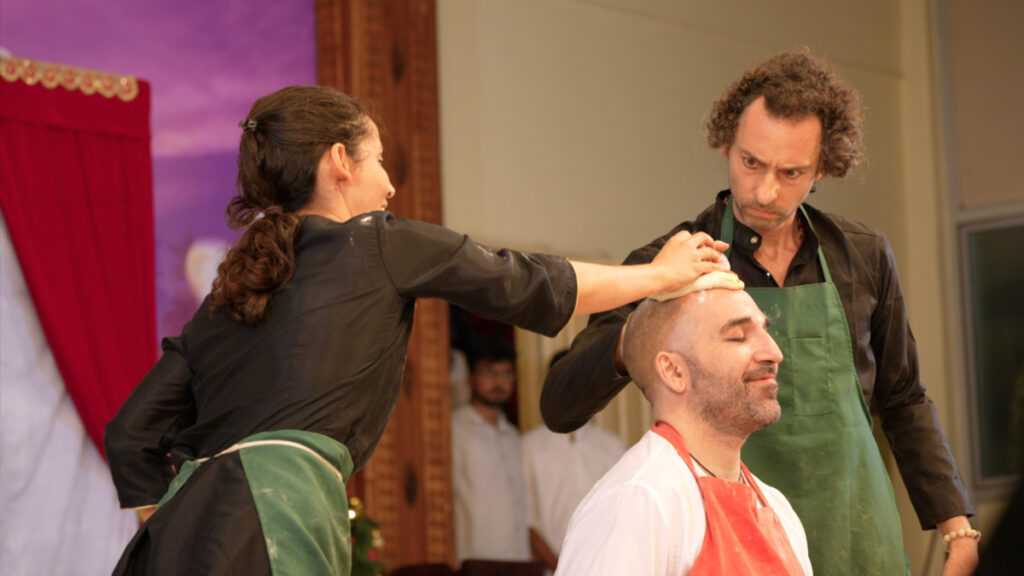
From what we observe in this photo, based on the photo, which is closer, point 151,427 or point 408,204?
point 151,427

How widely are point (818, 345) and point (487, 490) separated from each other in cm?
359

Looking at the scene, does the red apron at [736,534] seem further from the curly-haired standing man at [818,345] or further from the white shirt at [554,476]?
the white shirt at [554,476]

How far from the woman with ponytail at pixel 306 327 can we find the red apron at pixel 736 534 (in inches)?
13.7

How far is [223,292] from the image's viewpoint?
2162mm

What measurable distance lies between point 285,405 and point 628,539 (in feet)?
1.94

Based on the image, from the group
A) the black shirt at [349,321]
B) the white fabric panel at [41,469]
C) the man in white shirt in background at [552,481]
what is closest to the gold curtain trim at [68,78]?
the white fabric panel at [41,469]

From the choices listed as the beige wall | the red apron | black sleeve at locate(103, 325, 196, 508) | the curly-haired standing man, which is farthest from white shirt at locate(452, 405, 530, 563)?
the red apron

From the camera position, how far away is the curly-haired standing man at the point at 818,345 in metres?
2.42

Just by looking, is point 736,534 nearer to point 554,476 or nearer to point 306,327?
point 306,327

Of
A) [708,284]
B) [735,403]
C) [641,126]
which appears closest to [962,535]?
[735,403]

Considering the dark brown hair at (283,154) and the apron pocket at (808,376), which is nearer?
the dark brown hair at (283,154)

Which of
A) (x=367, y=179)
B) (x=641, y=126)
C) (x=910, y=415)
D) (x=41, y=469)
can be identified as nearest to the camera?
(x=367, y=179)

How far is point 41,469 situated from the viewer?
14.8ft

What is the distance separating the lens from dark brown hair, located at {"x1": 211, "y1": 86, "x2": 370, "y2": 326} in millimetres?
2184
